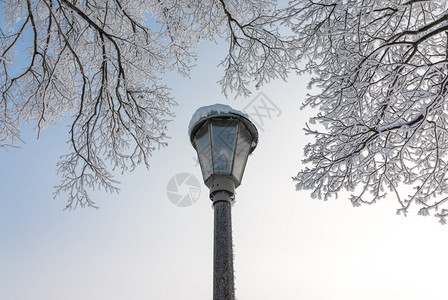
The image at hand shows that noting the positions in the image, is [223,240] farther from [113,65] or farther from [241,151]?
[113,65]

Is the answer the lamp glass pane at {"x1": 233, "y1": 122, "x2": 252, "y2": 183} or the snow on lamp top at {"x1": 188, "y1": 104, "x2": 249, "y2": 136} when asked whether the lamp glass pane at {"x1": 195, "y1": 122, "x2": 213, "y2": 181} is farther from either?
the lamp glass pane at {"x1": 233, "y1": 122, "x2": 252, "y2": 183}

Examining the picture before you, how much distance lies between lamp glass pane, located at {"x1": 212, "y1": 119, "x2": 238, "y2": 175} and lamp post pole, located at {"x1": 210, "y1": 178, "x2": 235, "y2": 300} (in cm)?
9

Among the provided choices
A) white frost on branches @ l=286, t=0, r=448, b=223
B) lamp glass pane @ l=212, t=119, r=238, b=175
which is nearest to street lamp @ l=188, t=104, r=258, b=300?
lamp glass pane @ l=212, t=119, r=238, b=175

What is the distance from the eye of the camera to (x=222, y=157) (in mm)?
2174

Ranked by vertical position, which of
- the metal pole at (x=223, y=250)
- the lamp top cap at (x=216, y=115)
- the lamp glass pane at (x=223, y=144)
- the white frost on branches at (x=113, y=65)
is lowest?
the metal pole at (x=223, y=250)

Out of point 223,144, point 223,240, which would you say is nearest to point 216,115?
point 223,144

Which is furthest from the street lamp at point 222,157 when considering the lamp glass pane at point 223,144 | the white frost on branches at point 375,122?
the white frost on branches at point 375,122

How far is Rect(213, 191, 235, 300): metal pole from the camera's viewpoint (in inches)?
69.7

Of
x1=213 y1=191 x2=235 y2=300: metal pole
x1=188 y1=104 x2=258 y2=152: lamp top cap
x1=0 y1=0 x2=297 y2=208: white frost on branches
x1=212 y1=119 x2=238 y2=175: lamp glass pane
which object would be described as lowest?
x1=213 y1=191 x2=235 y2=300: metal pole

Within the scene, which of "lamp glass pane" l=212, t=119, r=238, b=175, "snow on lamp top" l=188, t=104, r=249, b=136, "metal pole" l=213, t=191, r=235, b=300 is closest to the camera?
"metal pole" l=213, t=191, r=235, b=300

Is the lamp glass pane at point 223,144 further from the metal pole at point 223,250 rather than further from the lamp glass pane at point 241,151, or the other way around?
the metal pole at point 223,250

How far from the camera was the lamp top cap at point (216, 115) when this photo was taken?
2302 millimetres

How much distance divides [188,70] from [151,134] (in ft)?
5.57

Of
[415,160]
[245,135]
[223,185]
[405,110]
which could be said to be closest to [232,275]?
[223,185]
